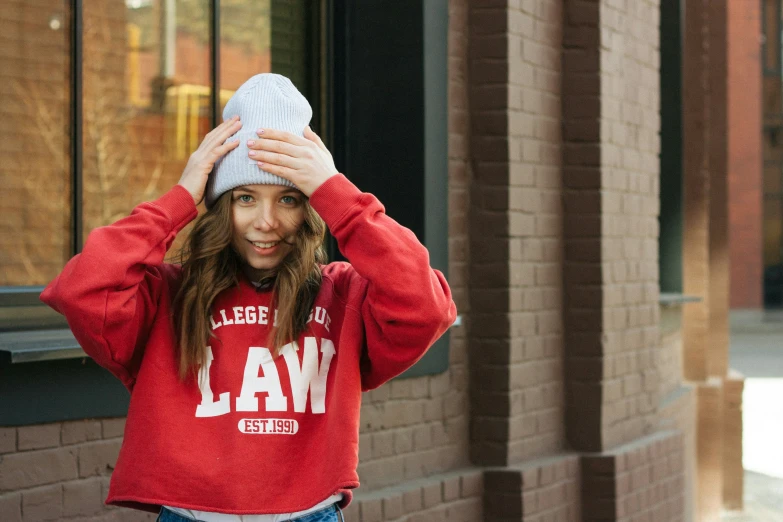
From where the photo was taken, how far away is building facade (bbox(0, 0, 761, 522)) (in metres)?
3.43

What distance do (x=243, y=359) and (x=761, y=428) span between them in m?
9.39

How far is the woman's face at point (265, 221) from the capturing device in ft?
7.16

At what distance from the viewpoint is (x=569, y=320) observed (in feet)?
16.5

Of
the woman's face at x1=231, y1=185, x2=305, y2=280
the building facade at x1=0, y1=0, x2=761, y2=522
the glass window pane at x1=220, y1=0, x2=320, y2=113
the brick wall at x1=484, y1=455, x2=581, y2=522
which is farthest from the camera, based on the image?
the brick wall at x1=484, y1=455, x2=581, y2=522

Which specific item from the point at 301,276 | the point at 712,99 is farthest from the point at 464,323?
the point at 712,99

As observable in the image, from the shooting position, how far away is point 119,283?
6.82ft

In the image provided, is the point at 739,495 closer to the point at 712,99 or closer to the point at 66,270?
the point at 712,99

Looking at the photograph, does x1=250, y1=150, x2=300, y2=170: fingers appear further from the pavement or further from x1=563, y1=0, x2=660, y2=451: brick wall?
the pavement

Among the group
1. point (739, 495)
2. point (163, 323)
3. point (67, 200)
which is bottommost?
point (739, 495)

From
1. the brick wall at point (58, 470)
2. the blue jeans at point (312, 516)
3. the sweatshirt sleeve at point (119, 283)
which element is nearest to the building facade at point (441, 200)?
the brick wall at point (58, 470)

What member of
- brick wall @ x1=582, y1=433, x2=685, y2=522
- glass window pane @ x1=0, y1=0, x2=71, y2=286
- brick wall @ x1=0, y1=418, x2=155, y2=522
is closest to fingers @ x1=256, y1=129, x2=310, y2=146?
brick wall @ x1=0, y1=418, x2=155, y2=522

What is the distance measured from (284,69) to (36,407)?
180 centimetres

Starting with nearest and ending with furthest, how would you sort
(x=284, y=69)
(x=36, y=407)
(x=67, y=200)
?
(x=36, y=407), (x=67, y=200), (x=284, y=69)

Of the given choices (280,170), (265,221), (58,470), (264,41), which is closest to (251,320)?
(265,221)
